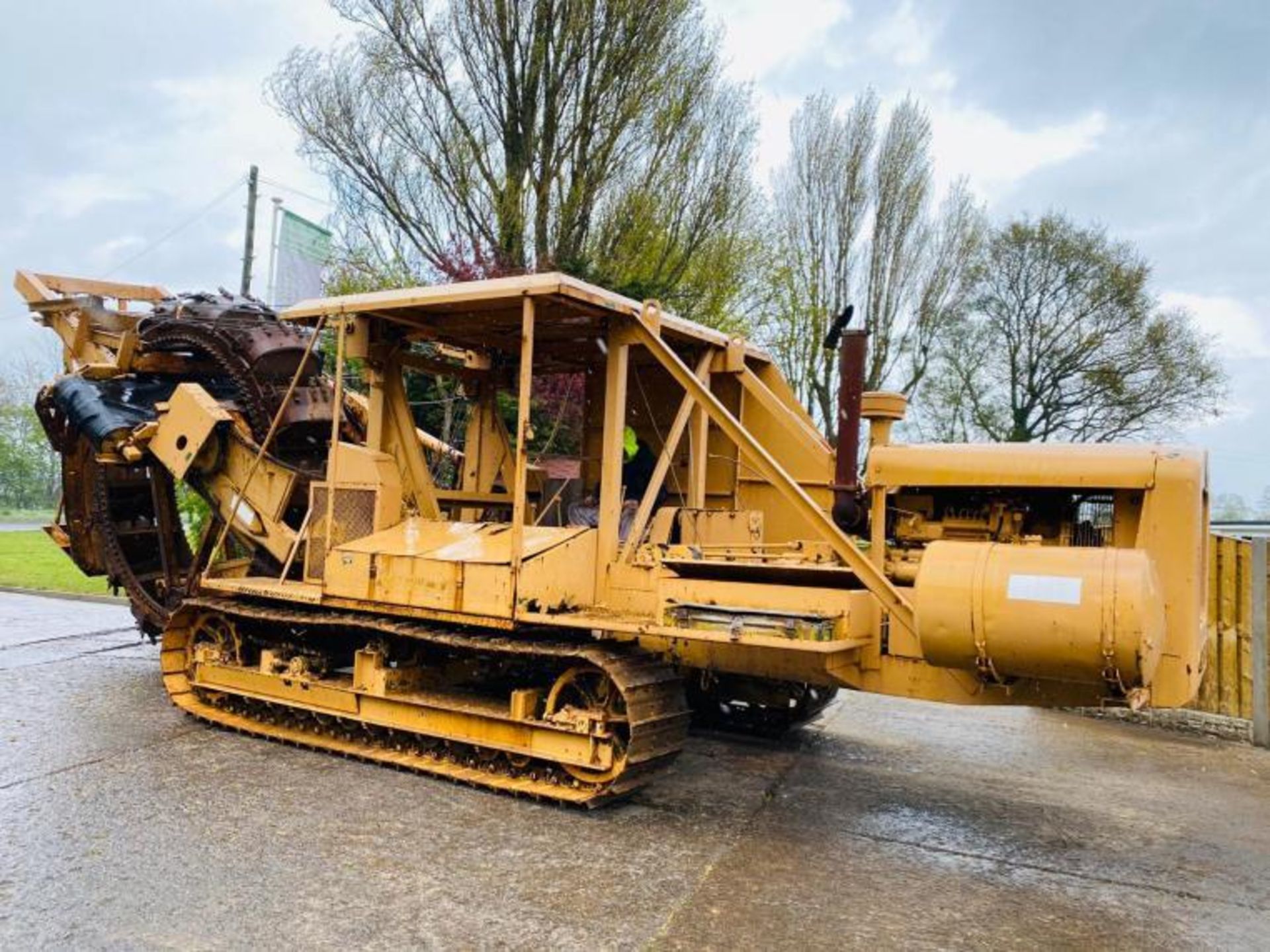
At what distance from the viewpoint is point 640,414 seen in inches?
271

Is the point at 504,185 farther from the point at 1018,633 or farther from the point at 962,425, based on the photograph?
the point at 962,425

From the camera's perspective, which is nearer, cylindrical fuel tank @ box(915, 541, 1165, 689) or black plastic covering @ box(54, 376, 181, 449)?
cylindrical fuel tank @ box(915, 541, 1165, 689)

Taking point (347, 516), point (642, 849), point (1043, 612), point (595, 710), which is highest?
point (347, 516)

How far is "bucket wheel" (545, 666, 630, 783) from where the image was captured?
4.92m

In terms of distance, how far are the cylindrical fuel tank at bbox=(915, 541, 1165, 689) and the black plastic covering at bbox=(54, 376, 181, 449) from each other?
20.3 ft

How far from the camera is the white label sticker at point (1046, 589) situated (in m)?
3.77

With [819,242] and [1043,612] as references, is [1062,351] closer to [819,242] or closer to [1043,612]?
[819,242]

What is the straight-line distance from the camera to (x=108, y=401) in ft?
24.6

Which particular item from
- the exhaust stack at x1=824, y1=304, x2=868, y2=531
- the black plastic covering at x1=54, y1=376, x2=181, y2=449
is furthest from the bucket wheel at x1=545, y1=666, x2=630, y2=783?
the black plastic covering at x1=54, y1=376, x2=181, y2=449

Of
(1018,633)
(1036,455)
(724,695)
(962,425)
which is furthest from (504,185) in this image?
(962,425)

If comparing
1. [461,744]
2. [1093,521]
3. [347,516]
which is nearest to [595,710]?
[461,744]

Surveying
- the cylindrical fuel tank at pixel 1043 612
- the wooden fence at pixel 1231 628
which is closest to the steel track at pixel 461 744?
the cylindrical fuel tank at pixel 1043 612

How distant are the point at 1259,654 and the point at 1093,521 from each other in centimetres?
393

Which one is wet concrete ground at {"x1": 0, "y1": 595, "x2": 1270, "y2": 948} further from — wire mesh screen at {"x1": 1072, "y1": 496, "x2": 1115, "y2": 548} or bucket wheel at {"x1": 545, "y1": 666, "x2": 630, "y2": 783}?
wire mesh screen at {"x1": 1072, "y1": 496, "x2": 1115, "y2": 548}
